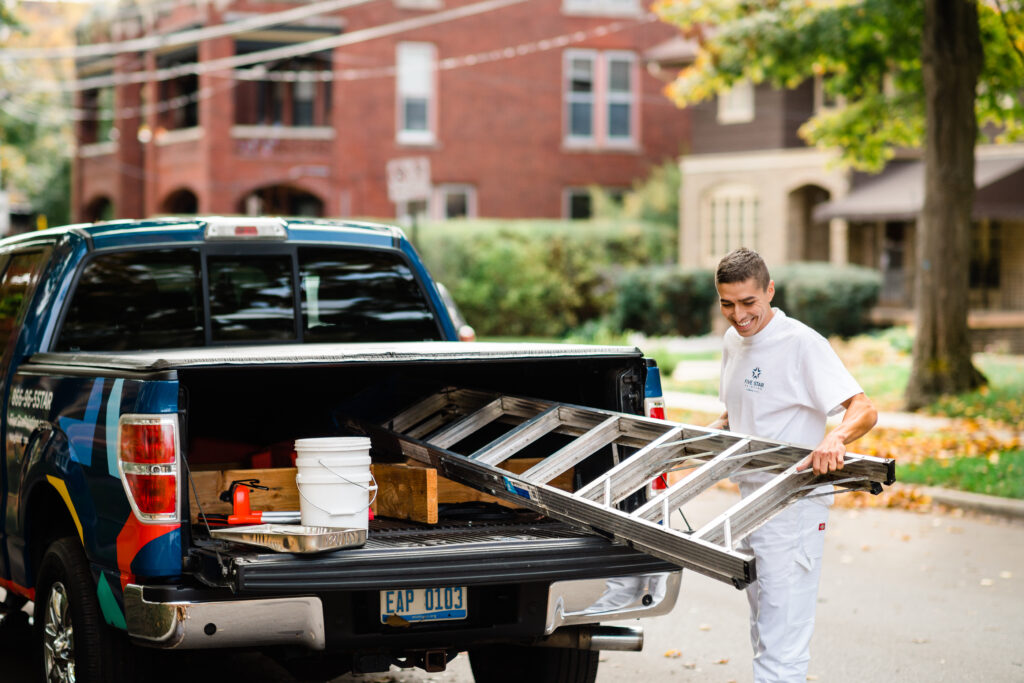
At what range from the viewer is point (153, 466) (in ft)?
14.7

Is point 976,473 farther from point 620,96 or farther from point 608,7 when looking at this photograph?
point 608,7

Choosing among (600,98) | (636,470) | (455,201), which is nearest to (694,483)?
(636,470)

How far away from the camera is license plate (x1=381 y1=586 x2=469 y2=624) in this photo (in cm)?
457

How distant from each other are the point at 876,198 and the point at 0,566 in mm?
26043

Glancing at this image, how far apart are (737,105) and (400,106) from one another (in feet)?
29.2

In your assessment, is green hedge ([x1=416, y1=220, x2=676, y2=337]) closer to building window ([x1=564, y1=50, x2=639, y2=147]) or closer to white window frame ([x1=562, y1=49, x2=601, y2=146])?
white window frame ([x1=562, y1=49, x2=601, y2=146])

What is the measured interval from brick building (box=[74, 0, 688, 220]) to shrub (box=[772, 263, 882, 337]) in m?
10.5

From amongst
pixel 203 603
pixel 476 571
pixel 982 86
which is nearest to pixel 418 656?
pixel 476 571

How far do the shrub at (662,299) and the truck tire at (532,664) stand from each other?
23.5m

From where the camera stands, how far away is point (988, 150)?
29.4 m

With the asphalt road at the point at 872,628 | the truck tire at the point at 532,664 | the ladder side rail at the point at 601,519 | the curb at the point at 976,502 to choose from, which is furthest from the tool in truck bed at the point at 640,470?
the curb at the point at 976,502

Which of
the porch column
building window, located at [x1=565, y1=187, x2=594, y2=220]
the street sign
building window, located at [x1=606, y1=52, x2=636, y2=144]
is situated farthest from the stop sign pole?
building window, located at [x1=606, y1=52, x2=636, y2=144]

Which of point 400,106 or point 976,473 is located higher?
point 400,106

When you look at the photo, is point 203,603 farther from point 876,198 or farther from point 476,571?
point 876,198
